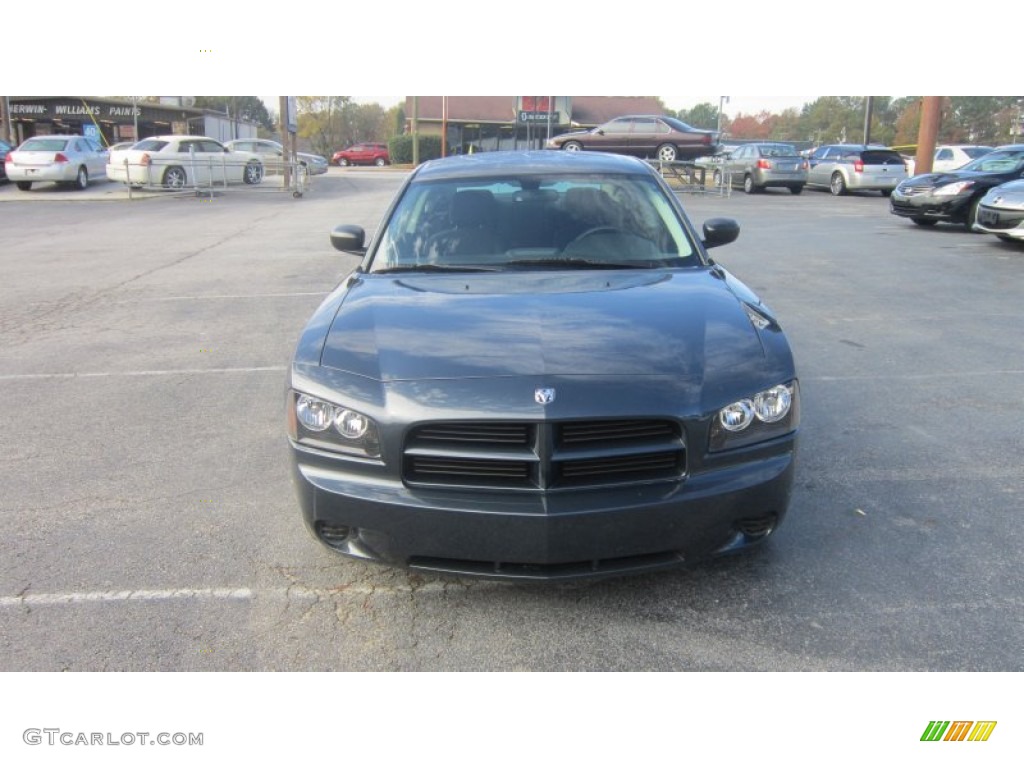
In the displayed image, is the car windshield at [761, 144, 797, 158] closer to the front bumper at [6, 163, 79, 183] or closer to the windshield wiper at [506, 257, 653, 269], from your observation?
the front bumper at [6, 163, 79, 183]

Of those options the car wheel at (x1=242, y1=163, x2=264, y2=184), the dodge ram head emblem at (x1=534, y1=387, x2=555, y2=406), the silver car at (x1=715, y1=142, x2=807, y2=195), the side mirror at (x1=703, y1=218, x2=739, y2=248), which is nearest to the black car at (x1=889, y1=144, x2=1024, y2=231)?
the silver car at (x1=715, y1=142, x2=807, y2=195)

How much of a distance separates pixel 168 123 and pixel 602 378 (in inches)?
2243

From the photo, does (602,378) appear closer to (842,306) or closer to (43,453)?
(43,453)

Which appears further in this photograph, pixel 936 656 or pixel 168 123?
pixel 168 123

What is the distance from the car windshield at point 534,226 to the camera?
414cm

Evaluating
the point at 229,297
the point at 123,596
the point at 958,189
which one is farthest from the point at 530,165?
the point at 958,189

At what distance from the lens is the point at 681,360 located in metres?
3.02

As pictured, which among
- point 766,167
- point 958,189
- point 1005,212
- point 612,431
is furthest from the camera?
point 766,167

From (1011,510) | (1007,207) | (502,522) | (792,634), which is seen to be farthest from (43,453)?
(1007,207)

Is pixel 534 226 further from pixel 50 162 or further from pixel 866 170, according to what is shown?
pixel 50 162

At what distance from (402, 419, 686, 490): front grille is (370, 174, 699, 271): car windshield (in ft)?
4.57

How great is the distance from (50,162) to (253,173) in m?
6.20

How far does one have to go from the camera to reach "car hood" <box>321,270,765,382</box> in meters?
2.97

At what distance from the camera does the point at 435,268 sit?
4062 mm
